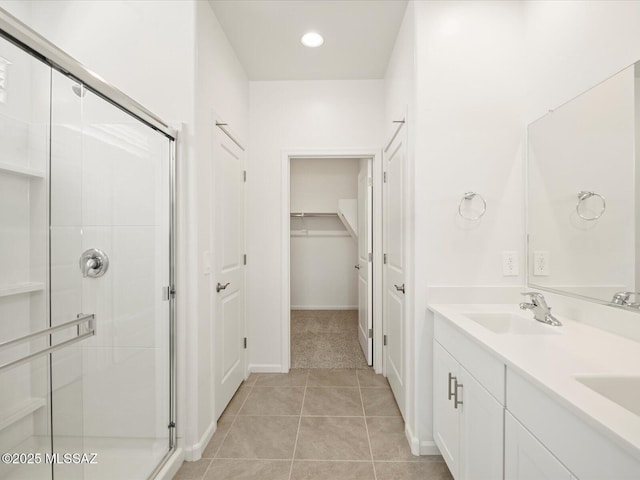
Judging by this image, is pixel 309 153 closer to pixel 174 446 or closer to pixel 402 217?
pixel 402 217

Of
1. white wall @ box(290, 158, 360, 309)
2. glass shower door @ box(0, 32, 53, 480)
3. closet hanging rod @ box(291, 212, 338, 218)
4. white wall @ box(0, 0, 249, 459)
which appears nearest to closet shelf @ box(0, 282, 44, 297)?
glass shower door @ box(0, 32, 53, 480)

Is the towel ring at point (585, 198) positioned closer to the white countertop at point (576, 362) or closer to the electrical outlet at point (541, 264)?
the electrical outlet at point (541, 264)

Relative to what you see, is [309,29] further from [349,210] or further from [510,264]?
[349,210]

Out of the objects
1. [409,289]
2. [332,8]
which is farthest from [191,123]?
[409,289]

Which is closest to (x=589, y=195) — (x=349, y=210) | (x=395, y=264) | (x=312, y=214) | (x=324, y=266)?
(x=395, y=264)

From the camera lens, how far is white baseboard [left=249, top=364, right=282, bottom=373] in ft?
9.92

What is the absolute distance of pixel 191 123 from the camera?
1851mm

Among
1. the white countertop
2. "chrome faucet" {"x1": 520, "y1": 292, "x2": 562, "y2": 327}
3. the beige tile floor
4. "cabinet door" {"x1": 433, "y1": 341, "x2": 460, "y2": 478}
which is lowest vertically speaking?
the beige tile floor

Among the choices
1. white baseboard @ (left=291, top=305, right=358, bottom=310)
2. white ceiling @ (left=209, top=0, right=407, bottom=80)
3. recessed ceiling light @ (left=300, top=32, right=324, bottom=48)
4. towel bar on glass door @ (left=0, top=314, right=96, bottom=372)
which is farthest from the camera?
white baseboard @ (left=291, top=305, right=358, bottom=310)

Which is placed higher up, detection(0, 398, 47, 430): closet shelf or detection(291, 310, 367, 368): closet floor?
detection(0, 398, 47, 430): closet shelf

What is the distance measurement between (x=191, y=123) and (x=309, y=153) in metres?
1.32

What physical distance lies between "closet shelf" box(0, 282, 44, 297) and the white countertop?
1654 mm

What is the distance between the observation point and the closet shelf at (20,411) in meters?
1.07

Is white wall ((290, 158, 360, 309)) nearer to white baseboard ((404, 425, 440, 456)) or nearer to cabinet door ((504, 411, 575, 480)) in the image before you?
white baseboard ((404, 425, 440, 456))
